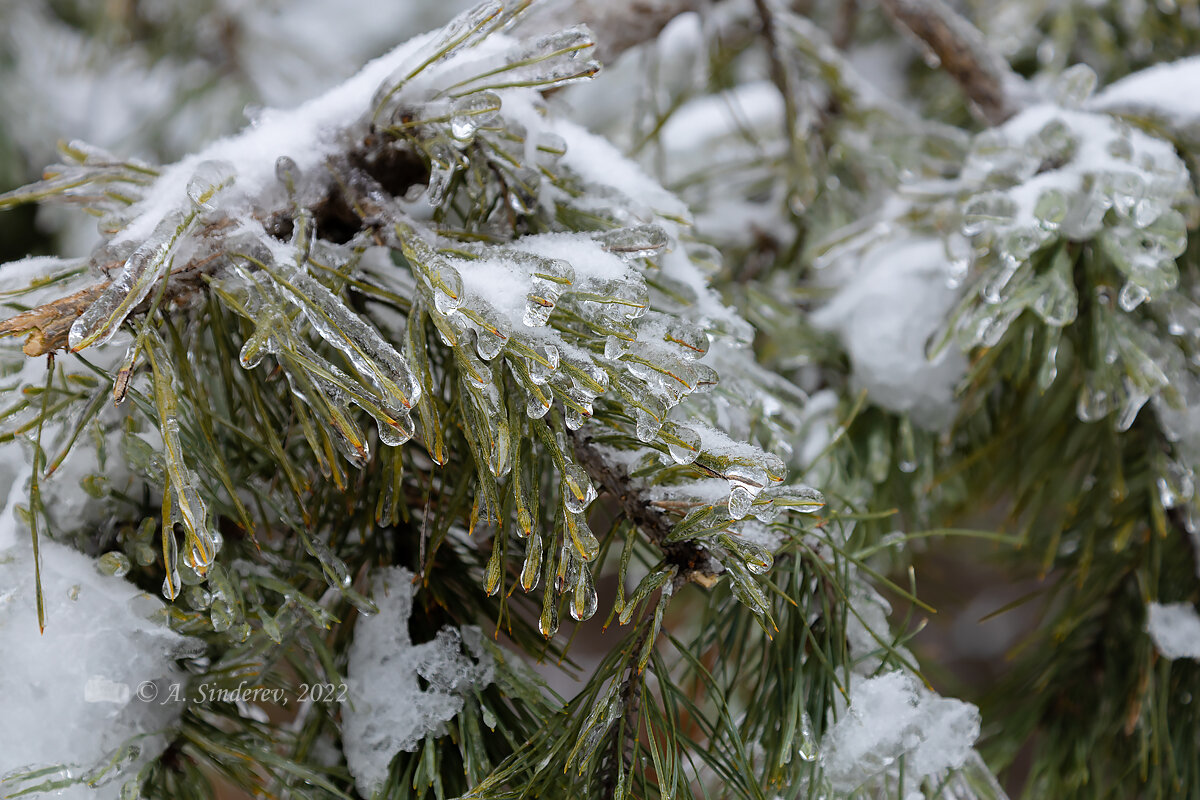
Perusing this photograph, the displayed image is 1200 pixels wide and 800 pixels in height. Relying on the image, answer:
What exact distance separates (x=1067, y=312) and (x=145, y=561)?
485 millimetres

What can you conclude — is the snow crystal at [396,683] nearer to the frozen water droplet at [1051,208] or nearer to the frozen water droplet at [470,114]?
the frozen water droplet at [470,114]

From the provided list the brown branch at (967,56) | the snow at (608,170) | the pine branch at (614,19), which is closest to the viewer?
the snow at (608,170)

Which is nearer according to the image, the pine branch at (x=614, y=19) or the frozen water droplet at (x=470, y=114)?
the frozen water droplet at (x=470, y=114)

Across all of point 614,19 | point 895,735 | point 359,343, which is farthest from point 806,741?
point 614,19

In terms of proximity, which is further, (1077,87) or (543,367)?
(1077,87)

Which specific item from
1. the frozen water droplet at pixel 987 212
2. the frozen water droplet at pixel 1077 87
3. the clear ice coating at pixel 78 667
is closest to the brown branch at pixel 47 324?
the clear ice coating at pixel 78 667

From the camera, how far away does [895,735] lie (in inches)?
14.8

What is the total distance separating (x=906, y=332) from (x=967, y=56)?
25 cm

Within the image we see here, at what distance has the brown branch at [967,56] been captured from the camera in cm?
64

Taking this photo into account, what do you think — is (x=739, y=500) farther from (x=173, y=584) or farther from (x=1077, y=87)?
(x=1077, y=87)

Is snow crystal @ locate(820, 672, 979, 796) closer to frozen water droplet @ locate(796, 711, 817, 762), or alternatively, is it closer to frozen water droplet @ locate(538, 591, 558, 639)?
frozen water droplet @ locate(796, 711, 817, 762)

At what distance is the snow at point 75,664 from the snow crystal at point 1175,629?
570 millimetres

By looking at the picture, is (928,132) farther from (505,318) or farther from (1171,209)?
(505,318)

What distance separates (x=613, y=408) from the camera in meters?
0.36
